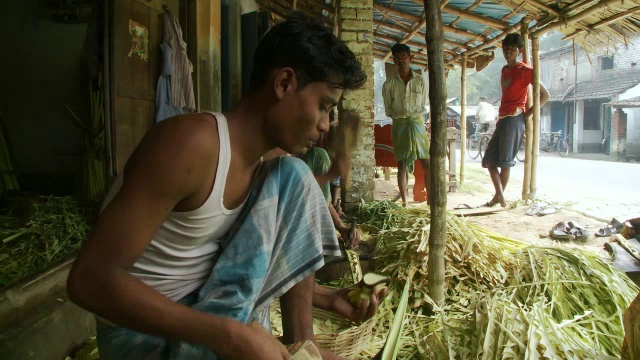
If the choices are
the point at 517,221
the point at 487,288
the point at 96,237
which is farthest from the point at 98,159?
the point at 517,221

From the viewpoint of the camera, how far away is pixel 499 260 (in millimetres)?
3350

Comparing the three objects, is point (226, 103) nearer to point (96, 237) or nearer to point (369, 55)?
point (369, 55)

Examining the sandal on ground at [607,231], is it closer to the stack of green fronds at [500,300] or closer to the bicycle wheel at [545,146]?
the stack of green fronds at [500,300]

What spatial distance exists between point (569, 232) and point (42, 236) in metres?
4.79

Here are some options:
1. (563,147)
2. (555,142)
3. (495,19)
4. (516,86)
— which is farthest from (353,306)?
(563,147)

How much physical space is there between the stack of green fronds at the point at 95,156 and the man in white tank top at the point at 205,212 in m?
2.52

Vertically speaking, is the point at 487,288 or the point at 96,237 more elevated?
the point at 96,237

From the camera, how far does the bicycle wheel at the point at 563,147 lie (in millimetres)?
21470

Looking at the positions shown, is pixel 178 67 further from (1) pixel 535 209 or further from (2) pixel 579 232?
(1) pixel 535 209

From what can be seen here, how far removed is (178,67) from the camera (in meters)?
3.69

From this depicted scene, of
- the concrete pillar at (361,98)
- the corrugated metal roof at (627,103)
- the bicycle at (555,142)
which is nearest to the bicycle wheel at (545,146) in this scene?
the bicycle at (555,142)

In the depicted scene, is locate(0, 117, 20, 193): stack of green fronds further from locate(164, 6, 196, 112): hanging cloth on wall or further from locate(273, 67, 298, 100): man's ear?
locate(273, 67, 298, 100): man's ear

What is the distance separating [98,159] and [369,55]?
126 inches

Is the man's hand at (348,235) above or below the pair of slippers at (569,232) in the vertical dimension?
above
